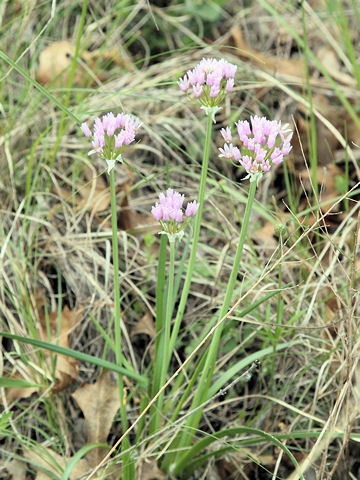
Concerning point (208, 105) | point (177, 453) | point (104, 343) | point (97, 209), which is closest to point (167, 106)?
point (97, 209)

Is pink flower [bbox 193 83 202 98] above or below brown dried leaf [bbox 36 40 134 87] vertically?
above

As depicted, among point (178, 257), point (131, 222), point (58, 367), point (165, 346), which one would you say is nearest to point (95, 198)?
point (131, 222)

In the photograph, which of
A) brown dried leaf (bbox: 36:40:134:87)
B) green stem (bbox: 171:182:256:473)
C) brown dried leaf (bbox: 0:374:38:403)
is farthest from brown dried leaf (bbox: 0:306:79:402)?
brown dried leaf (bbox: 36:40:134:87)

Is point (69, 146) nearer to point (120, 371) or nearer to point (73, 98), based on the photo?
point (73, 98)

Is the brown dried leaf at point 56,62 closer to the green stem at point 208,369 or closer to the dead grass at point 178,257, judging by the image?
the dead grass at point 178,257

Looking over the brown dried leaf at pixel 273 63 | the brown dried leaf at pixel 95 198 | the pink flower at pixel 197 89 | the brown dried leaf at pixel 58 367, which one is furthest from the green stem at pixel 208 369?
the brown dried leaf at pixel 273 63

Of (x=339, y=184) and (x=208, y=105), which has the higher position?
Result: (x=208, y=105)

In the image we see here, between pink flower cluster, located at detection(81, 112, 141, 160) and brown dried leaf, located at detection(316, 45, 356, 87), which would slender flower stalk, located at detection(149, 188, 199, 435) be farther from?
brown dried leaf, located at detection(316, 45, 356, 87)

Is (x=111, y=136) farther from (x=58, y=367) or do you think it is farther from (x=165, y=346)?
(x=58, y=367)
